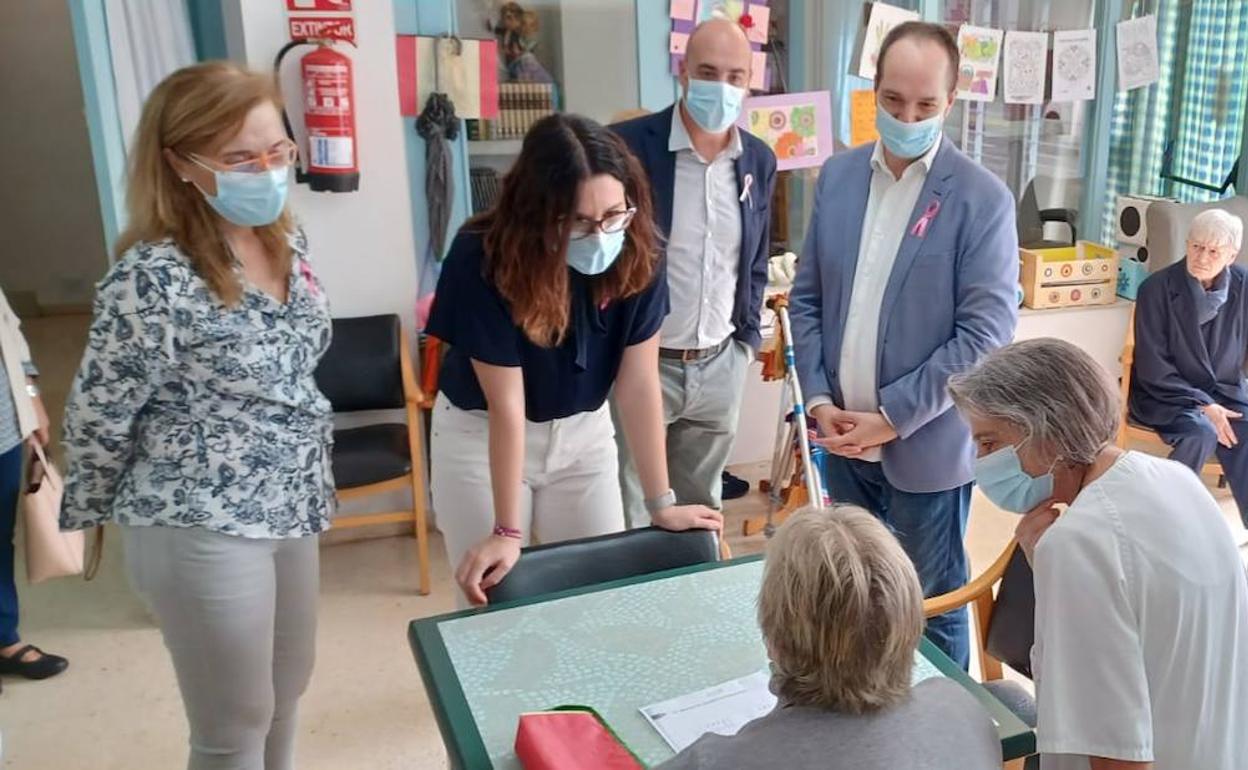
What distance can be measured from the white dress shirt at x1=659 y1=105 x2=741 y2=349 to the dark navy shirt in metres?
0.56

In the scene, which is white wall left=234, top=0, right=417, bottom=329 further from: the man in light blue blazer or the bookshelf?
the man in light blue blazer

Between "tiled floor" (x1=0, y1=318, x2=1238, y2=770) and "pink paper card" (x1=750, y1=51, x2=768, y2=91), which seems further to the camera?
"pink paper card" (x1=750, y1=51, x2=768, y2=91)

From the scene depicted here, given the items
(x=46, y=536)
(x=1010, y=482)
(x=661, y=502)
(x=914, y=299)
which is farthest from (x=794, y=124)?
(x=46, y=536)

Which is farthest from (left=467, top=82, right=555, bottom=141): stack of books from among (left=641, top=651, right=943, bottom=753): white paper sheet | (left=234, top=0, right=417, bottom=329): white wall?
Result: (left=641, top=651, right=943, bottom=753): white paper sheet

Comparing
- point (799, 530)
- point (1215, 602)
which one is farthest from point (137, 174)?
point (1215, 602)

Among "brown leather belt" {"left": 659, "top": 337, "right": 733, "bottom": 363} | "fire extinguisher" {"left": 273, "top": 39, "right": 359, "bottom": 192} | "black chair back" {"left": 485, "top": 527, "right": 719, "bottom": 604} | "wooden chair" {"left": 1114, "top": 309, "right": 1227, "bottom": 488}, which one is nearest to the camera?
"black chair back" {"left": 485, "top": 527, "right": 719, "bottom": 604}

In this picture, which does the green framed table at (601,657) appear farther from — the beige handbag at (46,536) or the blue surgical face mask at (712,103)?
the beige handbag at (46,536)

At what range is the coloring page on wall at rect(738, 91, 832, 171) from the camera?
407 cm

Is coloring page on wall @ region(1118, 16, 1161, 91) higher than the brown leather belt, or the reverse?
coloring page on wall @ region(1118, 16, 1161, 91)

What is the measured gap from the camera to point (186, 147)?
5.21 feet

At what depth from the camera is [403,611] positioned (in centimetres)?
325

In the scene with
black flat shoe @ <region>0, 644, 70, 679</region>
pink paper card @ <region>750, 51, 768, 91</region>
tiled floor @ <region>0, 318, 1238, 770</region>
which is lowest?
tiled floor @ <region>0, 318, 1238, 770</region>

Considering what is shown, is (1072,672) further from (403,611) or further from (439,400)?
(403,611)

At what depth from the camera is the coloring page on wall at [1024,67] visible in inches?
174
